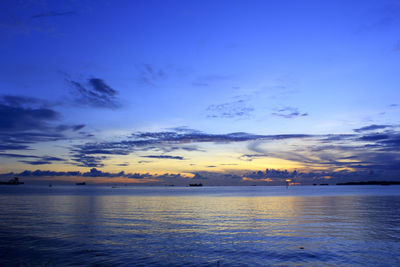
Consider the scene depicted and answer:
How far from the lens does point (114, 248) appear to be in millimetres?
31203

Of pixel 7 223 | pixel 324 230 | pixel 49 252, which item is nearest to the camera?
pixel 49 252

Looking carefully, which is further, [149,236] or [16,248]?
[149,236]

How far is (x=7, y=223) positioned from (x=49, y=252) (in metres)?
24.3

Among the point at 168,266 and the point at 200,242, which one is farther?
the point at 200,242

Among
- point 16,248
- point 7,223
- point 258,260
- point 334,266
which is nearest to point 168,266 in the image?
point 258,260

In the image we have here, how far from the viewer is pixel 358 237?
3700 centimetres

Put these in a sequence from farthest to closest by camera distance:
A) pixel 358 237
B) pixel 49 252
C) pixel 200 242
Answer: pixel 358 237, pixel 200 242, pixel 49 252

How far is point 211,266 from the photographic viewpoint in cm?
2520

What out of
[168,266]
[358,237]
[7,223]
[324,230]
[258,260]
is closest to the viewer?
[168,266]

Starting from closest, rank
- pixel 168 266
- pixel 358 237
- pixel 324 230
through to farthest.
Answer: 1. pixel 168 266
2. pixel 358 237
3. pixel 324 230

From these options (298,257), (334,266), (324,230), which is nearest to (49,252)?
(298,257)

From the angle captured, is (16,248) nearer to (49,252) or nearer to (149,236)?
(49,252)

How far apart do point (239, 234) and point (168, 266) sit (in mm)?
16230

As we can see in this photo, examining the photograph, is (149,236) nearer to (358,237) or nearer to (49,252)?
(49,252)
